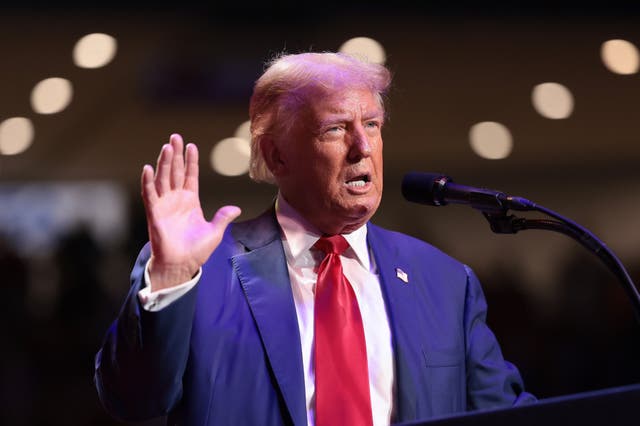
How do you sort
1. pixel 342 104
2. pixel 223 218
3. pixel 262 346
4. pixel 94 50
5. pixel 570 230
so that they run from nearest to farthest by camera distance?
pixel 570 230 < pixel 223 218 < pixel 262 346 < pixel 342 104 < pixel 94 50

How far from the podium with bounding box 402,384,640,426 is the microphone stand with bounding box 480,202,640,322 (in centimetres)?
30

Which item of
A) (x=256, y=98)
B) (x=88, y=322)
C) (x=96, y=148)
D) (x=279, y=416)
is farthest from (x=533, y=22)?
(x=279, y=416)

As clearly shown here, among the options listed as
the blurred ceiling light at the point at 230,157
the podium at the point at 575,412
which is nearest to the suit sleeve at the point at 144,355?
the podium at the point at 575,412

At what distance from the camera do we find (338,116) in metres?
1.54

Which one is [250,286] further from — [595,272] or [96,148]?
[595,272]

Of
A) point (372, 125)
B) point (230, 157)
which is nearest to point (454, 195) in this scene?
point (372, 125)

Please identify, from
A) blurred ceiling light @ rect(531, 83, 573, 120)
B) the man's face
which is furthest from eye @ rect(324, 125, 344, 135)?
blurred ceiling light @ rect(531, 83, 573, 120)

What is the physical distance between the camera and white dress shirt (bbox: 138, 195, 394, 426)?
1.48m

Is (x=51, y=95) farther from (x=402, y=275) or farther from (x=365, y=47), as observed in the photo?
(x=402, y=275)

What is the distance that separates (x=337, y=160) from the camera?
1530 mm

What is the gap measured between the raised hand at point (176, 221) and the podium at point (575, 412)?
1.87ft

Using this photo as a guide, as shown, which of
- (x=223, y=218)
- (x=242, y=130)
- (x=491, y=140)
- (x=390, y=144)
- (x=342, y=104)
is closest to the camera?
(x=223, y=218)

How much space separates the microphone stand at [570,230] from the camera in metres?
1.20

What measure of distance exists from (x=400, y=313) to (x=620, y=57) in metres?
2.87
